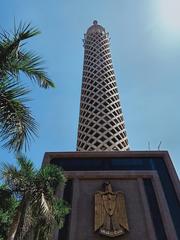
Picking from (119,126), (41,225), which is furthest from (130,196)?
(119,126)

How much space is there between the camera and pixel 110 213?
17.3 meters

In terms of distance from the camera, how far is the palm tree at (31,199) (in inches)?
377

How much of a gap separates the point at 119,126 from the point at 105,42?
62.7 ft

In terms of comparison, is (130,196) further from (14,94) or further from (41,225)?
(14,94)

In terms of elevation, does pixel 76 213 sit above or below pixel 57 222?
above

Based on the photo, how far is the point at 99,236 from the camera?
16.1 meters

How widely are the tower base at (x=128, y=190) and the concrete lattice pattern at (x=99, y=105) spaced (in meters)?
8.46

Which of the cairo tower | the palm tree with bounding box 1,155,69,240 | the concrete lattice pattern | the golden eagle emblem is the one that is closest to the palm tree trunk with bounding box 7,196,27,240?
the palm tree with bounding box 1,155,69,240

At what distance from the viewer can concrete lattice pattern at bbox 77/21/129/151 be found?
103 feet

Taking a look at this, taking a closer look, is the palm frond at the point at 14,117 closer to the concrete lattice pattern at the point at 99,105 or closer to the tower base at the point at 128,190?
the tower base at the point at 128,190

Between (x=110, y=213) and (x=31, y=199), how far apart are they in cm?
822

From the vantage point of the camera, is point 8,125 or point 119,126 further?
point 119,126

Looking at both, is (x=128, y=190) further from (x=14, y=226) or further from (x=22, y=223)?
(x=14, y=226)

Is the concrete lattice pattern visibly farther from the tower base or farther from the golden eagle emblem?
the golden eagle emblem
